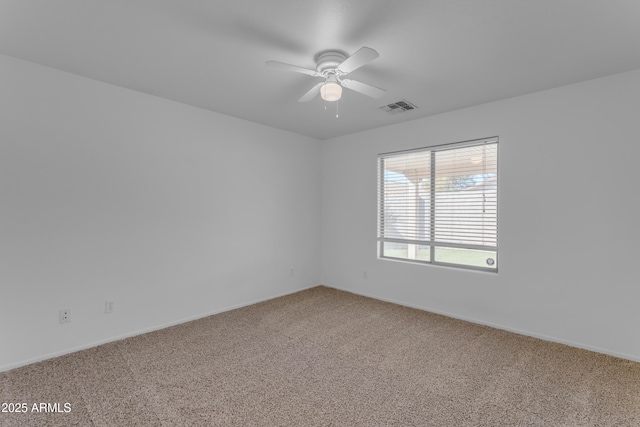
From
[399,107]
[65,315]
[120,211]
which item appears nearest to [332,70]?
[399,107]

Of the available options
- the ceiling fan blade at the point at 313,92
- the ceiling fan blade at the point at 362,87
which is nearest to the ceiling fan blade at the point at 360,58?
the ceiling fan blade at the point at 362,87

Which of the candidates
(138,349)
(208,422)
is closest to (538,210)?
(208,422)

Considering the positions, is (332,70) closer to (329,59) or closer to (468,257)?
(329,59)

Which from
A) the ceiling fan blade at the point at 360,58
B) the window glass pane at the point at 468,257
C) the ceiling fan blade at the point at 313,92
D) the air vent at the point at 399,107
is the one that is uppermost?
the air vent at the point at 399,107

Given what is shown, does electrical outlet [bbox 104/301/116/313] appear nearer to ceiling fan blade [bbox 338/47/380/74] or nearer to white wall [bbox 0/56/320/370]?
white wall [bbox 0/56/320/370]

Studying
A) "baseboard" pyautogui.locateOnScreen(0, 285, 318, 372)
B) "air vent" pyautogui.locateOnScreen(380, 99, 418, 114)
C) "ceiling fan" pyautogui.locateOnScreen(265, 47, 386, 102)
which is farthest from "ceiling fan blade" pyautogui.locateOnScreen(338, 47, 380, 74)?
"baseboard" pyautogui.locateOnScreen(0, 285, 318, 372)

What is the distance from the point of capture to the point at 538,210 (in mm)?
3115

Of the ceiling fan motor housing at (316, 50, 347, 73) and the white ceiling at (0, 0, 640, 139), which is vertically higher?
the white ceiling at (0, 0, 640, 139)

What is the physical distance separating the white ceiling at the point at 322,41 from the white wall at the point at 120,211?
1.28 ft

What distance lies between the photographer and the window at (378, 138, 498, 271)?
3.53 meters

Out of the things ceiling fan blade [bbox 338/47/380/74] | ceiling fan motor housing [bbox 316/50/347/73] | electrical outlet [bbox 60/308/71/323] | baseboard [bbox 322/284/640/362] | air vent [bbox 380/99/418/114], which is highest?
air vent [bbox 380/99/418/114]

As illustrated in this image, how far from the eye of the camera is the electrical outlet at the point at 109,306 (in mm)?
2938

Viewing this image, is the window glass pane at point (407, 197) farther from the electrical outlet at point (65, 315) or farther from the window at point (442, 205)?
the electrical outlet at point (65, 315)

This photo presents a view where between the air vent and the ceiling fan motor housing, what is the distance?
4.22ft
